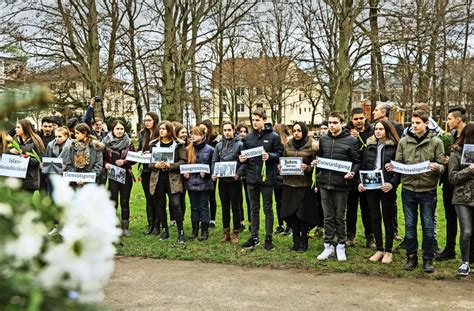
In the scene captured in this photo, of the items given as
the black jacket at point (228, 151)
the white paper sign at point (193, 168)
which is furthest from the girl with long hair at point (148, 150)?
the black jacket at point (228, 151)

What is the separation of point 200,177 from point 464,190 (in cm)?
451

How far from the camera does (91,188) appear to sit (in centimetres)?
82

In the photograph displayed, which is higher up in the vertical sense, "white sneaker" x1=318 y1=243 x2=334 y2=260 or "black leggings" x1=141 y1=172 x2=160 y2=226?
"black leggings" x1=141 y1=172 x2=160 y2=226

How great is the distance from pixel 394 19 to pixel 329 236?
1413 cm

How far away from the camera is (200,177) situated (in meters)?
9.97

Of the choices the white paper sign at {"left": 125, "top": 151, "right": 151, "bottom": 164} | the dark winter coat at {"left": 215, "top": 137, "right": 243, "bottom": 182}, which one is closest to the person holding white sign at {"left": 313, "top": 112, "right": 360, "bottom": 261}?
the dark winter coat at {"left": 215, "top": 137, "right": 243, "bottom": 182}

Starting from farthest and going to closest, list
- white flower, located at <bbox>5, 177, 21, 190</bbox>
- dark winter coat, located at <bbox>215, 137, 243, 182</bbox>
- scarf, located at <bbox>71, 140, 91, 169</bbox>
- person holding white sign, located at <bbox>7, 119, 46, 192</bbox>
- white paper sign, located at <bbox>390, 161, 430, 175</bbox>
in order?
dark winter coat, located at <bbox>215, 137, 243, 182</bbox> < person holding white sign, located at <bbox>7, 119, 46, 192</bbox> < scarf, located at <bbox>71, 140, 91, 169</bbox> < white paper sign, located at <bbox>390, 161, 430, 175</bbox> < white flower, located at <bbox>5, 177, 21, 190</bbox>

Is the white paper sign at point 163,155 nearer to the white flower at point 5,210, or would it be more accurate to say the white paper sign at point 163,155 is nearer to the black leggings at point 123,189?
the black leggings at point 123,189

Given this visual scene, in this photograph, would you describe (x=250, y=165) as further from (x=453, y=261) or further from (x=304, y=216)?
(x=453, y=261)

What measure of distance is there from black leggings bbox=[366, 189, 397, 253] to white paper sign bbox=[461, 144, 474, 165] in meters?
1.20

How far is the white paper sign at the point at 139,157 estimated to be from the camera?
32.7ft

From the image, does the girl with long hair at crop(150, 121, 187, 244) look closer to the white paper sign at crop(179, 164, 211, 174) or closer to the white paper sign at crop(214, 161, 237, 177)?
the white paper sign at crop(179, 164, 211, 174)

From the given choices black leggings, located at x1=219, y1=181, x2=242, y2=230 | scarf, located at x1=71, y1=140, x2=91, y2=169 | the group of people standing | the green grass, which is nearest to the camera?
the group of people standing

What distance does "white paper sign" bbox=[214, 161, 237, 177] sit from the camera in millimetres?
9477
